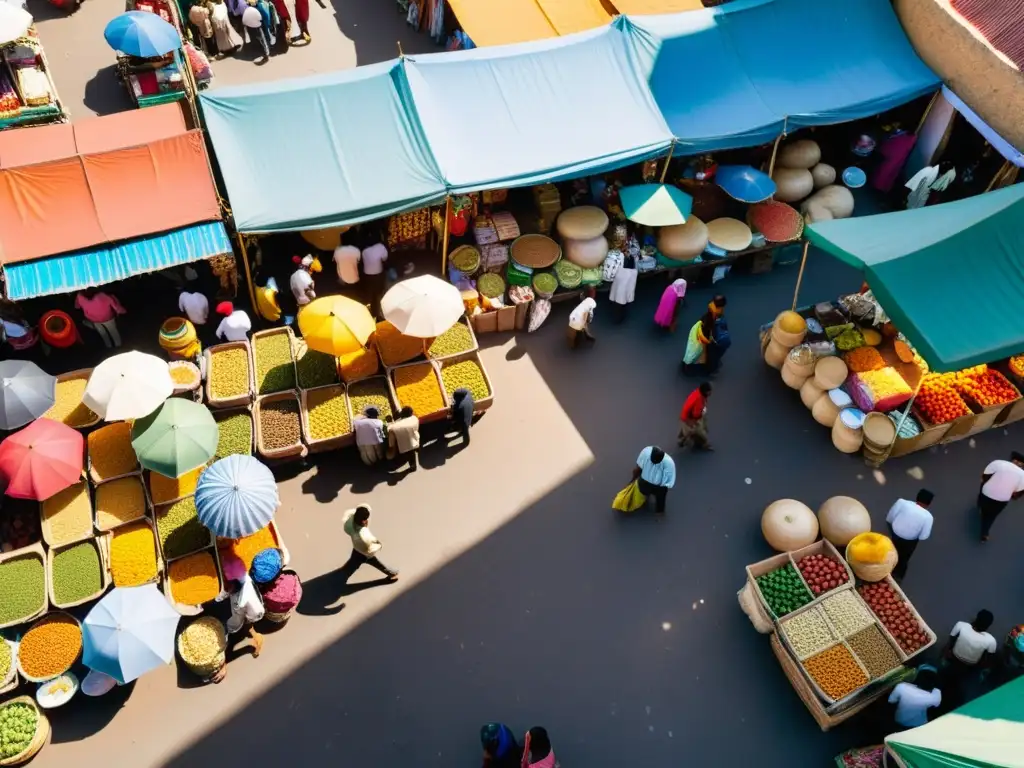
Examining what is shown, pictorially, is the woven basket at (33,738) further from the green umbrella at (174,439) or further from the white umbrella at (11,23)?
the white umbrella at (11,23)

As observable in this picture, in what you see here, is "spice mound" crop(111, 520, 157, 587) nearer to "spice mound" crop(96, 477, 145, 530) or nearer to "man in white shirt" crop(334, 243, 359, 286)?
"spice mound" crop(96, 477, 145, 530)

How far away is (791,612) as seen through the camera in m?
8.66

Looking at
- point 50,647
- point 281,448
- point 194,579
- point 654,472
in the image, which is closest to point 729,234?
point 654,472

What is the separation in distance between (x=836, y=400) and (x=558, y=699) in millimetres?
5554

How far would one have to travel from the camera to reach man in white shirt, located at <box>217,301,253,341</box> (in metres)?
10.7

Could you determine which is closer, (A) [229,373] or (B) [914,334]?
(B) [914,334]

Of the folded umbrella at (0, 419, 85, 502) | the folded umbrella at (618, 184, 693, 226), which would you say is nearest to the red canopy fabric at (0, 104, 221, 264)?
the folded umbrella at (0, 419, 85, 502)

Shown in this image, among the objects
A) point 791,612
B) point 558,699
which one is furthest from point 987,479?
point 558,699

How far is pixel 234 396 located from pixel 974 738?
884cm

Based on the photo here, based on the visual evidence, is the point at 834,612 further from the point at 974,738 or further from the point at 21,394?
the point at 21,394

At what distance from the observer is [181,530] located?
9094 millimetres

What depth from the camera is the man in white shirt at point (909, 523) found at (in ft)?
29.5

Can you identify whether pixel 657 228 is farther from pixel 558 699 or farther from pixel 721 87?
pixel 558 699

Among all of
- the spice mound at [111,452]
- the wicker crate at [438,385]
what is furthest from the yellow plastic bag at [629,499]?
the spice mound at [111,452]
